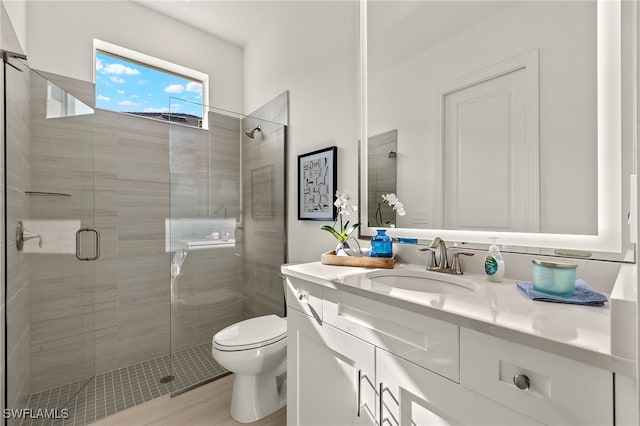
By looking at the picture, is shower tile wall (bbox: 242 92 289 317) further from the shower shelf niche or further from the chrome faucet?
the chrome faucet

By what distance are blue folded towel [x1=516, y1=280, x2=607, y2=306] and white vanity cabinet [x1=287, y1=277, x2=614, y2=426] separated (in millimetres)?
274

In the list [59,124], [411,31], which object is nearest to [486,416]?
[411,31]

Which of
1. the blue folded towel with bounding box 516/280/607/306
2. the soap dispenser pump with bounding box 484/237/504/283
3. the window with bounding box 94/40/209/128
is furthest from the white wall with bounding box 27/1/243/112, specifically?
the blue folded towel with bounding box 516/280/607/306

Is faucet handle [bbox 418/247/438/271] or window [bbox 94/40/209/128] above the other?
window [bbox 94/40/209/128]

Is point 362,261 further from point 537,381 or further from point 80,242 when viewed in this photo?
point 80,242

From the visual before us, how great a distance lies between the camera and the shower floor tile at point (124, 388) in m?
1.69

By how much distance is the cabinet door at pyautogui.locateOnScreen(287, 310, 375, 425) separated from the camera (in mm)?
1019

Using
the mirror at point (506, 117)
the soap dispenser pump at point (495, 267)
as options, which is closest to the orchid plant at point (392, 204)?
the mirror at point (506, 117)

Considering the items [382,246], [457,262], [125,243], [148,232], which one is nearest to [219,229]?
[148,232]

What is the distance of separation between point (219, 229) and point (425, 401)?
1.84 metres

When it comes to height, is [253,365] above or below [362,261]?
below

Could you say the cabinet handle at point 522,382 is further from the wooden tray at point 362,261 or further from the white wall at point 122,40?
the white wall at point 122,40

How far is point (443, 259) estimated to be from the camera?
1.27 metres

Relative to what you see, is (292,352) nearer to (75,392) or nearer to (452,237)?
(452,237)
